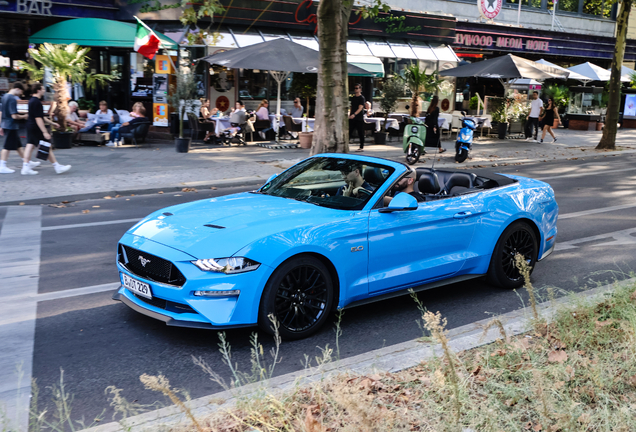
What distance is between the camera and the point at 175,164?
Answer: 15.8 m

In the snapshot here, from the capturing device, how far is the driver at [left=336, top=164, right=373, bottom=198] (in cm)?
598

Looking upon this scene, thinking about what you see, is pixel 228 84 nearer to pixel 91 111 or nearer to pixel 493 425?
pixel 91 111

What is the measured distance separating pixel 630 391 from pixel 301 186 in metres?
3.50

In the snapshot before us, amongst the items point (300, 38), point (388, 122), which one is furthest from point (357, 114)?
point (300, 38)

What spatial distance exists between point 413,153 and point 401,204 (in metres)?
A: 12.5

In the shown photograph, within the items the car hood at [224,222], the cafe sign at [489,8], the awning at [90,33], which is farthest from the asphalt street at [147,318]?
the cafe sign at [489,8]

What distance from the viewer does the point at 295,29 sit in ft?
81.6

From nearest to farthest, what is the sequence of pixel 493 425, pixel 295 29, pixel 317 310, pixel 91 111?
pixel 493 425
pixel 317 310
pixel 91 111
pixel 295 29

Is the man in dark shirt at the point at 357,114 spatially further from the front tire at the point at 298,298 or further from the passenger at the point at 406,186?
the front tire at the point at 298,298

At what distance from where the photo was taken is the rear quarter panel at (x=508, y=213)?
626 centimetres

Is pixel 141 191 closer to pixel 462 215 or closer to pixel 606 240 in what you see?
pixel 462 215

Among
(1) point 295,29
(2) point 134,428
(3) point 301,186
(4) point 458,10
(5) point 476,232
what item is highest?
(4) point 458,10

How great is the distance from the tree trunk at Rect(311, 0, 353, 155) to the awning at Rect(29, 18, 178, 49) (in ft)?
25.3

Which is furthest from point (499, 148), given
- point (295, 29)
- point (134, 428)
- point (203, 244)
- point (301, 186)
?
point (134, 428)
